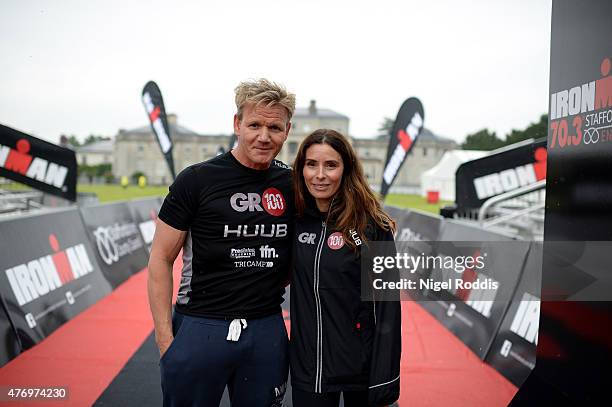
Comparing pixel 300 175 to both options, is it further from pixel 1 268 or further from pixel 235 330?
pixel 1 268

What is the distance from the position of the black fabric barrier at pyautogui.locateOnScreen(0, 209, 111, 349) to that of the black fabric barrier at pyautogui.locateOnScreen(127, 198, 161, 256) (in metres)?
2.99

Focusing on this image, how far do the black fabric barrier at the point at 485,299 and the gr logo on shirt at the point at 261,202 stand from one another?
1.86 metres

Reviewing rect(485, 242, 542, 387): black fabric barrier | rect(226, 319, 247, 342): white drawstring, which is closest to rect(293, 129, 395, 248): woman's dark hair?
rect(226, 319, 247, 342): white drawstring

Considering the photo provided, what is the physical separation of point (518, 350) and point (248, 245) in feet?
9.97

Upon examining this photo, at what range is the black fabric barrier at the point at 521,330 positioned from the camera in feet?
12.9

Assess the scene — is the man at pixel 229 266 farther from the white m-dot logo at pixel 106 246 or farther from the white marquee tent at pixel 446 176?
the white marquee tent at pixel 446 176

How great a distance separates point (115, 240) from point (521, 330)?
20.8 ft

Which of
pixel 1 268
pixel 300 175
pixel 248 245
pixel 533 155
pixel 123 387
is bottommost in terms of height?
pixel 123 387

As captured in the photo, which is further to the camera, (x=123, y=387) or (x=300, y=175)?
(x=123, y=387)

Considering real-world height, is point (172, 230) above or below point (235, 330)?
above

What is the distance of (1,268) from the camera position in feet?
14.4

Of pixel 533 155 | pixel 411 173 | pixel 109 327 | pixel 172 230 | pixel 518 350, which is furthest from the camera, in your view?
pixel 411 173

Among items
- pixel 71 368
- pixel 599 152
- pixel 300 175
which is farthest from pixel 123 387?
pixel 599 152

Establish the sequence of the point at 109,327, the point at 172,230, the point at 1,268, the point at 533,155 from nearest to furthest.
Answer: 1. the point at 172,230
2. the point at 1,268
3. the point at 109,327
4. the point at 533,155
